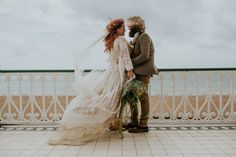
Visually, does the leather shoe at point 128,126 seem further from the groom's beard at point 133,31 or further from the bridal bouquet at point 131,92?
the groom's beard at point 133,31

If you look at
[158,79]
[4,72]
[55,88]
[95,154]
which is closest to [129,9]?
[158,79]

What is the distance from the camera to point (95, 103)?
4637 mm

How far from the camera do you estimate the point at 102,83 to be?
485 centimetres

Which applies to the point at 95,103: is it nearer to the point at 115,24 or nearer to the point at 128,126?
the point at 128,126

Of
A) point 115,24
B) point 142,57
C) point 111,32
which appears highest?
point 115,24

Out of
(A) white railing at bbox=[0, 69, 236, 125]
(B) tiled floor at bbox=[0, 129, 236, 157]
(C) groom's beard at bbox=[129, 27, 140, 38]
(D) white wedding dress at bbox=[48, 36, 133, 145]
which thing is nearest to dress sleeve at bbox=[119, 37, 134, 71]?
(D) white wedding dress at bbox=[48, 36, 133, 145]

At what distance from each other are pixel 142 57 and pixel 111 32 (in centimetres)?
56

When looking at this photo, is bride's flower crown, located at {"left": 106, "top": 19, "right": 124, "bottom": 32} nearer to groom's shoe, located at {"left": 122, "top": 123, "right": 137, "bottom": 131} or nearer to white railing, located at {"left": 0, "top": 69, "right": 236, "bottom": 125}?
white railing, located at {"left": 0, "top": 69, "right": 236, "bottom": 125}

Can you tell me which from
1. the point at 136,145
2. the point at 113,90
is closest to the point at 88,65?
the point at 113,90

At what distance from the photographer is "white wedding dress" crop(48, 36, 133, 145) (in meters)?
4.54

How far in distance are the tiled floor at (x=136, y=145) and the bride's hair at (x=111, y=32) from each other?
1.25 metres

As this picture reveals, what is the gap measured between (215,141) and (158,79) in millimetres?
1412

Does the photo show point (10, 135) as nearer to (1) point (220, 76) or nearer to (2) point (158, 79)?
(2) point (158, 79)

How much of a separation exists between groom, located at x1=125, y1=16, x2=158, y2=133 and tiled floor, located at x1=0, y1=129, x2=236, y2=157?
10.0 inches
